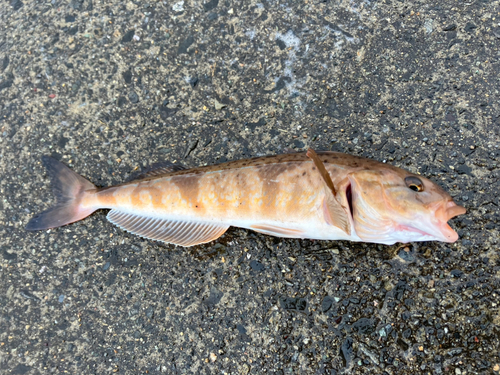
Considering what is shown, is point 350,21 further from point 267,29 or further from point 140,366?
point 140,366

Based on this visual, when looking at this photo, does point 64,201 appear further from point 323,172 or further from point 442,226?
point 442,226

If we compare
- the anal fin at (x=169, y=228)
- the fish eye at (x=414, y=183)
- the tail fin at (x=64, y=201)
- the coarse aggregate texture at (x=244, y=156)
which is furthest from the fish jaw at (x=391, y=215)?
the tail fin at (x=64, y=201)

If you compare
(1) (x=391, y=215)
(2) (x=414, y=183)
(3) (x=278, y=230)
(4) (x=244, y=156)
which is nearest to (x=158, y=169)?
(4) (x=244, y=156)

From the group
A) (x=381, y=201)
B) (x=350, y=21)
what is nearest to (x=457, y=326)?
(x=381, y=201)

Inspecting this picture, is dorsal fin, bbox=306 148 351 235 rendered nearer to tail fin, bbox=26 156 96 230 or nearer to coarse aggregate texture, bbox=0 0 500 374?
coarse aggregate texture, bbox=0 0 500 374

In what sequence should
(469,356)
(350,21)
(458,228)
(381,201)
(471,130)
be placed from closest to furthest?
(381,201), (469,356), (458,228), (471,130), (350,21)

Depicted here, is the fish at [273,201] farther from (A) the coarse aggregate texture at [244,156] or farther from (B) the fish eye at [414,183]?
(A) the coarse aggregate texture at [244,156]
